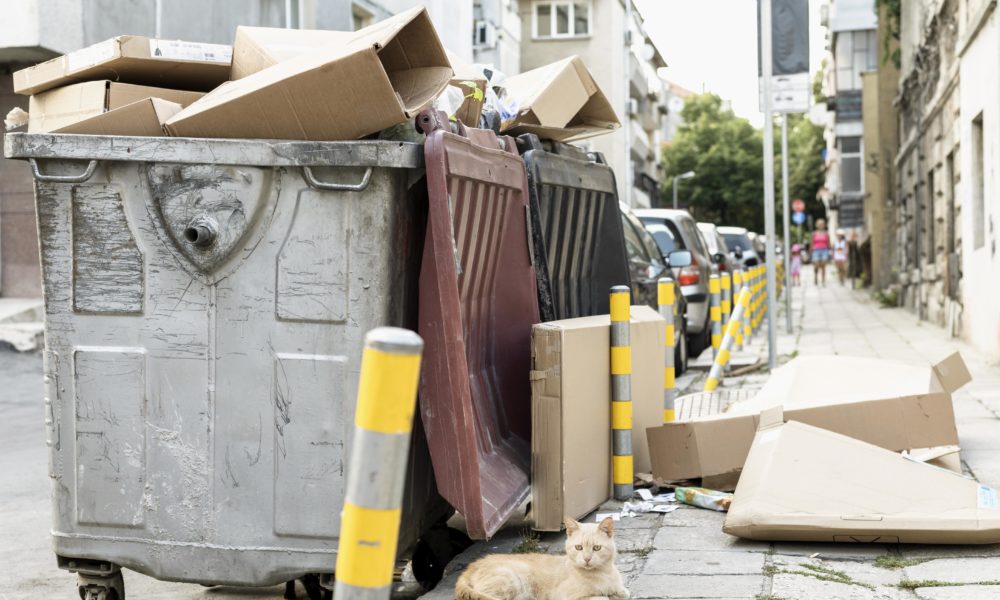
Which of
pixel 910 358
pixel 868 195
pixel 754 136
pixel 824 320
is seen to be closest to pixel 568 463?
pixel 910 358

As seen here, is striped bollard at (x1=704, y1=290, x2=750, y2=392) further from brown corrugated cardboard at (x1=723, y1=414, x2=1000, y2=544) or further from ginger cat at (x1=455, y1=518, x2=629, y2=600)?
ginger cat at (x1=455, y1=518, x2=629, y2=600)

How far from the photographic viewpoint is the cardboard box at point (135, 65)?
4.82m

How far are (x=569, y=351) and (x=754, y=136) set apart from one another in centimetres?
7926

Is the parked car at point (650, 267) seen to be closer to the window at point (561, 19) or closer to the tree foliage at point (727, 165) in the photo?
the window at point (561, 19)

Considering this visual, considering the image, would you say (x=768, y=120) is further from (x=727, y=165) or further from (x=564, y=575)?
(x=727, y=165)

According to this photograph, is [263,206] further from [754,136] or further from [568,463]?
[754,136]

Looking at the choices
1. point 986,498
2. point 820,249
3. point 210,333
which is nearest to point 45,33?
point 210,333

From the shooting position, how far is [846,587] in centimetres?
435

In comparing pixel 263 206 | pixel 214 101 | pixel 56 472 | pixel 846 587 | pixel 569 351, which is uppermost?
pixel 214 101

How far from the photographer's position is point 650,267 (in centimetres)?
1257

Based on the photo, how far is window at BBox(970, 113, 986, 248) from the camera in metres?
15.9

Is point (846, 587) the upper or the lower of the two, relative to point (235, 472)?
lower

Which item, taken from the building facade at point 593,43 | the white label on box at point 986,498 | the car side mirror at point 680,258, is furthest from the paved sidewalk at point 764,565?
the building facade at point 593,43

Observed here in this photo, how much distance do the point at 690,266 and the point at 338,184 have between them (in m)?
10.9
